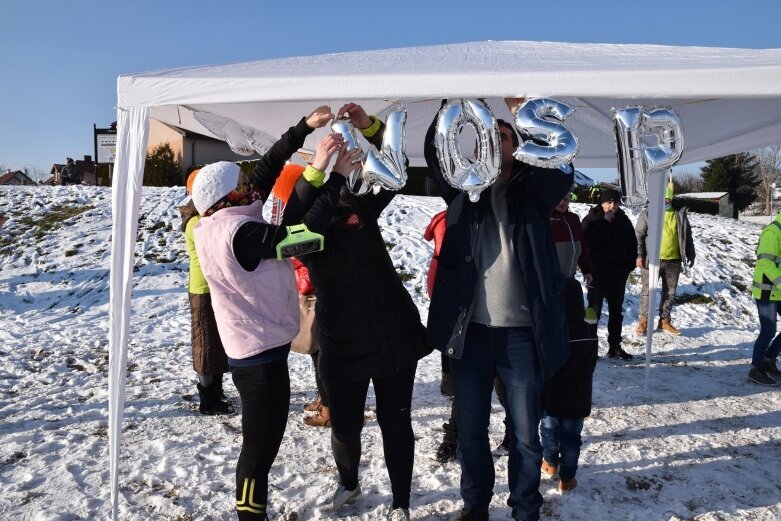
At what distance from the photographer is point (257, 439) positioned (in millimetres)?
2396

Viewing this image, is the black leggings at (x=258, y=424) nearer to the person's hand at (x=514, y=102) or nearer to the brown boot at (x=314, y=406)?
the person's hand at (x=514, y=102)

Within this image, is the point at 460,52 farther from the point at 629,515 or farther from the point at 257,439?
the point at 629,515

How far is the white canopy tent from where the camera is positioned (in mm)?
1957

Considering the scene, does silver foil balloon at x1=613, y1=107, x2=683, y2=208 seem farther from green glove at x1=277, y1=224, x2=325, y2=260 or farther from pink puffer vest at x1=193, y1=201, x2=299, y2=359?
pink puffer vest at x1=193, y1=201, x2=299, y2=359

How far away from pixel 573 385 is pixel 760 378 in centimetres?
322

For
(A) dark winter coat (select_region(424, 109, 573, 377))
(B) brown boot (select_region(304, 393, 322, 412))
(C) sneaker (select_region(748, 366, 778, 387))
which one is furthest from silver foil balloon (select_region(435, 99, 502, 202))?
(C) sneaker (select_region(748, 366, 778, 387))

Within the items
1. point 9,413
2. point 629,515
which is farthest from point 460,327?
point 9,413

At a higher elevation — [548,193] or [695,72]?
[695,72]

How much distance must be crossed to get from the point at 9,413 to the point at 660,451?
476 cm

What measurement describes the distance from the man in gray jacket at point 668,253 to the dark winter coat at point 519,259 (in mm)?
4883

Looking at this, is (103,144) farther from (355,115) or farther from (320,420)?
(355,115)

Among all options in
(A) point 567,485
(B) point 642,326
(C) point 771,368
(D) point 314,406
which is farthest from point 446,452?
(B) point 642,326

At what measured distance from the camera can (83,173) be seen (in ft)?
93.1

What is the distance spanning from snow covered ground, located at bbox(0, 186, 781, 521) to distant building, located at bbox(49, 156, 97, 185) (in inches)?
809
